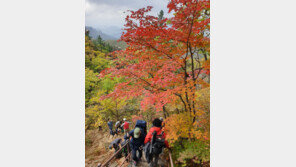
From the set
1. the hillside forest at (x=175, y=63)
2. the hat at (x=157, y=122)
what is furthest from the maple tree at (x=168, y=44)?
the hat at (x=157, y=122)

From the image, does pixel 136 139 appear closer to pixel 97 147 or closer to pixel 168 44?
pixel 168 44

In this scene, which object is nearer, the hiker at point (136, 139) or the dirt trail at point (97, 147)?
the hiker at point (136, 139)

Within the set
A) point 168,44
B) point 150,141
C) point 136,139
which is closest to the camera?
point 150,141

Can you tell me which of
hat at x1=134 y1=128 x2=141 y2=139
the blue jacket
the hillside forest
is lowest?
the blue jacket

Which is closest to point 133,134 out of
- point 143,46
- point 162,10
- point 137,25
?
point 143,46

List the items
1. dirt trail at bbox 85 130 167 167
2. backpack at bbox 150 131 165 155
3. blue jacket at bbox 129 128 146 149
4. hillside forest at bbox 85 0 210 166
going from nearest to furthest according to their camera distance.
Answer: backpack at bbox 150 131 165 155 → hillside forest at bbox 85 0 210 166 → blue jacket at bbox 129 128 146 149 → dirt trail at bbox 85 130 167 167

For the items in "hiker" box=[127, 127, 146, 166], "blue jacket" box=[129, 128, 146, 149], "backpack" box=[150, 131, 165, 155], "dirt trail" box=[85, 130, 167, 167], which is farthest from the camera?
"dirt trail" box=[85, 130, 167, 167]

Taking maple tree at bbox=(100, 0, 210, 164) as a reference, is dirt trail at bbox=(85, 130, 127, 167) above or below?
below

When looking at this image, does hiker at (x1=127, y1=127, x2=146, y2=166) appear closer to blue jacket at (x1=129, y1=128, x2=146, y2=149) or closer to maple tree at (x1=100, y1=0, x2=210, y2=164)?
blue jacket at (x1=129, y1=128, x2=146, y2=149)

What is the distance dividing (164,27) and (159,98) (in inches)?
57.5

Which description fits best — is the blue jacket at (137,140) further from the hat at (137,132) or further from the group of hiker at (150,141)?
the hat at (137,132)

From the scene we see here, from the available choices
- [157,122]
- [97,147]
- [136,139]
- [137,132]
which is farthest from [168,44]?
[97,147]

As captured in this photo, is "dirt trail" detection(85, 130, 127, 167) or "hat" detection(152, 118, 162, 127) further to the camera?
"dirt trail" detection(85, 130, 127, 167)

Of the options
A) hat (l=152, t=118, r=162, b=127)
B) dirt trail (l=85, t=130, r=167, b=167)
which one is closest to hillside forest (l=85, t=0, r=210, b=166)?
hat (l=152, t=118, r=162, b=127)
